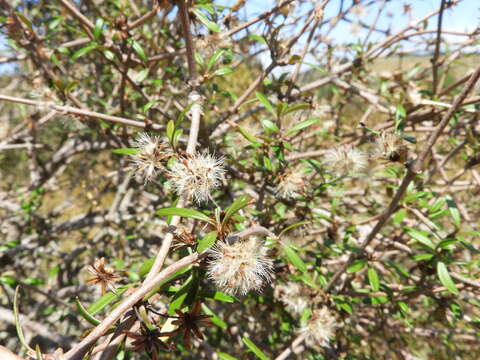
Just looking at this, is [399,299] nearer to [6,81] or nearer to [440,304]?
[440,304]

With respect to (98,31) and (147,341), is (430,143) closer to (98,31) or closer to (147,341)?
(147,341)

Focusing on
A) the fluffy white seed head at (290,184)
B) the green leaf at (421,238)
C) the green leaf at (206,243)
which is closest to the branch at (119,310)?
the green leaf at (206,243)

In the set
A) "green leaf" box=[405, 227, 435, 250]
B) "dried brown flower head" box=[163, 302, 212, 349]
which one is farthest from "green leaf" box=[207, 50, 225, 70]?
"green leaf" box=[405, 227, 435, 250]

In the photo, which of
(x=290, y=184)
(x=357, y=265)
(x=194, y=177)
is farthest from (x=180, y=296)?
(x=357, y=265)

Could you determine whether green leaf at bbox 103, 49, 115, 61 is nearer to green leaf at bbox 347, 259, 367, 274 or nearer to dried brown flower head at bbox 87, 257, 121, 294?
dried brown flower head at bbox 87, 257, 121, 294

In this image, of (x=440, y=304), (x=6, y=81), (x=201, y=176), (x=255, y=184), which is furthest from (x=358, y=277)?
(x=6, y=81)

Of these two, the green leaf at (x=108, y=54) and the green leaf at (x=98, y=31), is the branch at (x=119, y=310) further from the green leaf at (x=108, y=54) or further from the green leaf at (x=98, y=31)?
the green leaf at (x=98, y=31)

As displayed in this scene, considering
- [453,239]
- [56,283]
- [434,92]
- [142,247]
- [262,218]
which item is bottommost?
[56,283]
